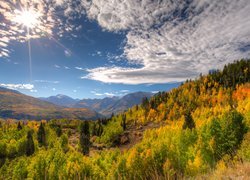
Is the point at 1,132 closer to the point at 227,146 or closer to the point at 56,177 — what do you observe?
the point at 56,177

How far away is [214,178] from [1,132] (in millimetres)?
214699

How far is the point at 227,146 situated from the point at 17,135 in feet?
581

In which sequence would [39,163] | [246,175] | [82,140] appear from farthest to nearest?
[82,140]
[39,163]
[246,175]

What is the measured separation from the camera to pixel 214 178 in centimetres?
701

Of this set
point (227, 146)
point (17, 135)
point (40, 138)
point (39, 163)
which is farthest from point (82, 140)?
point (227, 146)

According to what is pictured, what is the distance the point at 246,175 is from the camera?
22.6 ft

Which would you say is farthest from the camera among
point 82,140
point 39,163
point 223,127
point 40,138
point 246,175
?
point 40,138

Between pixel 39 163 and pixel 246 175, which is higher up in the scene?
pixel 246 175

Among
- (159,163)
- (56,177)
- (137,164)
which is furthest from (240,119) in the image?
(56,177)

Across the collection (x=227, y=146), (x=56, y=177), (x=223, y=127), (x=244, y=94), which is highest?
(x=244, y=94)

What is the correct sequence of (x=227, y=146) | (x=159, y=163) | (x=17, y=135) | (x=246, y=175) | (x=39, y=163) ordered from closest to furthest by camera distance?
(x=246, y=175)
(x=227, y=146)
(x=159, y=163)
(x=39, y=163)
(x=17, y=135)

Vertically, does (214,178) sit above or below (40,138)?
above

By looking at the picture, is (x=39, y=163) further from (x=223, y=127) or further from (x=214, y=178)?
(x=214, y=178)

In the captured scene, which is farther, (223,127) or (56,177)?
(56,177)
